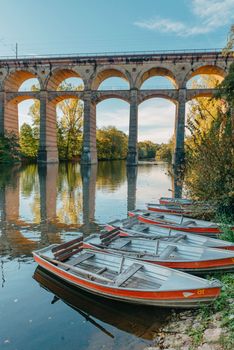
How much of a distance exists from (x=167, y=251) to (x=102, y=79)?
36.9 meters

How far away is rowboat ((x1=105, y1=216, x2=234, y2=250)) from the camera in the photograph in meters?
5.92

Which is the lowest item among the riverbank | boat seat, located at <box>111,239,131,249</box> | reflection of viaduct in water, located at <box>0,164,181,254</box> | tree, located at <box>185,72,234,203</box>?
reflection of viaduct in water, located at <box>0,164,181,254</box>

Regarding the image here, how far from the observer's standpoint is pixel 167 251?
5426 mm

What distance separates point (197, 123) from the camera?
25.1 ft

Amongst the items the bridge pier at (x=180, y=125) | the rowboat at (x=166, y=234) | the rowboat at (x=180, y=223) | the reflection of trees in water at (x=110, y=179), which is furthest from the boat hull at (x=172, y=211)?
the bridge pier at (x=180, y=125)

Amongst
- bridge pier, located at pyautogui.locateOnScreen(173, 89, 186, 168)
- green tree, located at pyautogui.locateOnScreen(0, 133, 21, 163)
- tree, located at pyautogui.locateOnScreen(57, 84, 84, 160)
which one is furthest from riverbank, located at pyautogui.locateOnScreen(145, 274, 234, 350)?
tree, located at pyautogui.locateOnScreen(57, 84, 84, 160)

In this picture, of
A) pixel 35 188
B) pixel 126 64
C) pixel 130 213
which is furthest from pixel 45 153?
pixel 130 213

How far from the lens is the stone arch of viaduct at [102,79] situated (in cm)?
3450

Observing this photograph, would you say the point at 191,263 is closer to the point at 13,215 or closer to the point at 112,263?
the point at 112,263

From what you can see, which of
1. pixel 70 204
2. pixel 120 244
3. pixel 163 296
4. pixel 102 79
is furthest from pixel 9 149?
pixel 163 296

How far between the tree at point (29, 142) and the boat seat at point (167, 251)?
4014cm

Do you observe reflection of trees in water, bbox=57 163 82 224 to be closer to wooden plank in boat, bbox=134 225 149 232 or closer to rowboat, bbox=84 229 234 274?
wooden plank in boat, bbox=134 225 149 232

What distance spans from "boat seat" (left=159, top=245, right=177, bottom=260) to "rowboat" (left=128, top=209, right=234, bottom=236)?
1853 mm

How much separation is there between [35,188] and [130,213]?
9.60 metres
